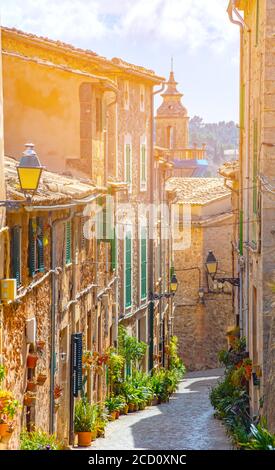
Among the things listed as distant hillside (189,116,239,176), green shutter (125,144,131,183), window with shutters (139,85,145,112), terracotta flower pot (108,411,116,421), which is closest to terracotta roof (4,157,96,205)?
terracotta flower pot (108,411,116,421)

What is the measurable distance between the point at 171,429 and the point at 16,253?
9.80m

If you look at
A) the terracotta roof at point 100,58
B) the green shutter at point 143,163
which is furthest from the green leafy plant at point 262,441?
the green shutter at point 143,163

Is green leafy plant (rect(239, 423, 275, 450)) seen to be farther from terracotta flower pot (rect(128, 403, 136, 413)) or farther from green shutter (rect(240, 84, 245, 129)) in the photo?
terracotta flower pot (rect(128, 403, 136, 413))

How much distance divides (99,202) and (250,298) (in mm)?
4255

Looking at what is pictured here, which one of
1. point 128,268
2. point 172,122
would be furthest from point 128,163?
point 172,122

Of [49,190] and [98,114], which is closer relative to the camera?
[49,190]

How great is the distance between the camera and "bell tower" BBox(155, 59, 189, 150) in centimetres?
6581

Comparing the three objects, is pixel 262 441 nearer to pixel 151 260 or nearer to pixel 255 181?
pixel 255 181

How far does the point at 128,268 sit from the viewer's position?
28031mm

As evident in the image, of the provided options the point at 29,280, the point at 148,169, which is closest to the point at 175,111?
the point at 148,169

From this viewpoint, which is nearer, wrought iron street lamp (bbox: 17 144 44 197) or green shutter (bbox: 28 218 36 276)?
wrought iron street lamp (bbox: 17 144 44 197)

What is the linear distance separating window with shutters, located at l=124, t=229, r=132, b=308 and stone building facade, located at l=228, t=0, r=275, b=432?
234 inches

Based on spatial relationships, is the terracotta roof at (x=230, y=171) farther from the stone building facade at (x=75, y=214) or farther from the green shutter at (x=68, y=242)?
the green shutter at (x=68, y=242)

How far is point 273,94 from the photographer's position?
16.5 metres
